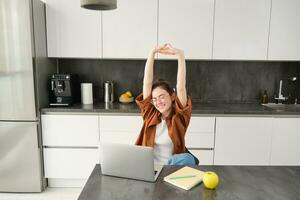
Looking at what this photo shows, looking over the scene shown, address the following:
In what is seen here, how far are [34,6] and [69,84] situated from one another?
821mm

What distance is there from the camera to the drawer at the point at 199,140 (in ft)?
8.68

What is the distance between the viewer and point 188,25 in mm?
2734

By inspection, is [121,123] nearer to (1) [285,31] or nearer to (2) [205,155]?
(2) [205,155]

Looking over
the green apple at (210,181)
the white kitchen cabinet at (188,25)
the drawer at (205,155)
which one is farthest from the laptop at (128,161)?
the white kitchen cabinet at (188,25)

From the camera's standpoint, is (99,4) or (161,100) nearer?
(99,4)

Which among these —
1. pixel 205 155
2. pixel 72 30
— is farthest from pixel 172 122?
pixel 72 30

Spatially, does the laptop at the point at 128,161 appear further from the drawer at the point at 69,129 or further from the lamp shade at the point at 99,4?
the drawer at the point at 69,129

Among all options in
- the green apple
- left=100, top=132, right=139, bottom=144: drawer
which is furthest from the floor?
the green apple

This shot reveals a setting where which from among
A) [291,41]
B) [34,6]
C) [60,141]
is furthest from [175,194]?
[291,41]

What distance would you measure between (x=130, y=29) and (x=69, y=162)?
60.6 inches

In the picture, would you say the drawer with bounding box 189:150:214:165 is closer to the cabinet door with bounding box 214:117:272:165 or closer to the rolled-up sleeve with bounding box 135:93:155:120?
the cabinet door with bounding box 214:117:272:165

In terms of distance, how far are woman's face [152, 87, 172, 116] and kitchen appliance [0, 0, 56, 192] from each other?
1.38m

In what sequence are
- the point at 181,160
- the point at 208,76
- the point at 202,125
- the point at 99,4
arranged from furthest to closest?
the point at 208,76 < the point at 202,125 < the point at 181,160 < the point at 99,4

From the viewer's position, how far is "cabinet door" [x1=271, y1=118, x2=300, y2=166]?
103 inches
